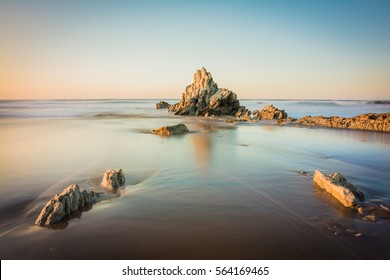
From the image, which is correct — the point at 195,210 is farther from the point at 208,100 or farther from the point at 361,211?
the point at 208,100

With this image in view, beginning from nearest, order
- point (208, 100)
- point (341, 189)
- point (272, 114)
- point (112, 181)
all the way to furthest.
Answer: point (341, 189), point (112, 181), point (272, 114), point (208, 100)

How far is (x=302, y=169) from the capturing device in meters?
9.51

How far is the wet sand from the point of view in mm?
4336

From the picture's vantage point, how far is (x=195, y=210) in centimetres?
582

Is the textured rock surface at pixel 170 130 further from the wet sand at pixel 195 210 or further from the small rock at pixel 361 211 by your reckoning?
the small rock at pixel 361 211

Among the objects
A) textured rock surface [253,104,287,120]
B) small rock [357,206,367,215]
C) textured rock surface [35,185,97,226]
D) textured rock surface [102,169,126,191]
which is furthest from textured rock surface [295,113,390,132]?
textured rock surface [35,185,97,226]

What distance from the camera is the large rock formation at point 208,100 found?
4391 cm

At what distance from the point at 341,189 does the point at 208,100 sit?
4074 cm

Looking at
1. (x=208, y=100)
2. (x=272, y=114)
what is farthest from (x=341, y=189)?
(x=208, y=100)

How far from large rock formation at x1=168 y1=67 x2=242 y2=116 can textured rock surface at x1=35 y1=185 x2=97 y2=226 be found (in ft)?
120

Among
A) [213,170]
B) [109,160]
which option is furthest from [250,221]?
[109,160]

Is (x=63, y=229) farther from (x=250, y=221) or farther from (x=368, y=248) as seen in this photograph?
(x=368, y=248)

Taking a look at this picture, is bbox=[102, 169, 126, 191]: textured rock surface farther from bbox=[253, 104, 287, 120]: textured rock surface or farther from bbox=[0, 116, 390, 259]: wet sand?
bbox=[253, 104, 287, 120]: textured rock surface
